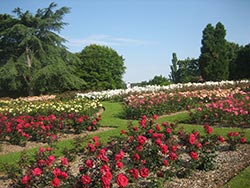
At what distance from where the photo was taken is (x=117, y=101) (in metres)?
17.2

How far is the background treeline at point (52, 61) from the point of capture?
2319 centimetres

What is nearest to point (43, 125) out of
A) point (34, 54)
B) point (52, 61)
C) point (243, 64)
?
point (52, 61)

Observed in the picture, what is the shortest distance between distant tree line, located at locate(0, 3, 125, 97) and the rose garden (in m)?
12.5

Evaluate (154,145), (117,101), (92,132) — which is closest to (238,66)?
(117,101)

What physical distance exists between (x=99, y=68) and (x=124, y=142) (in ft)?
85.0

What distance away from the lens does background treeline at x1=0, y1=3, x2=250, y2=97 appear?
23.2m

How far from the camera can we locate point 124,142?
Answer: 5539 mm

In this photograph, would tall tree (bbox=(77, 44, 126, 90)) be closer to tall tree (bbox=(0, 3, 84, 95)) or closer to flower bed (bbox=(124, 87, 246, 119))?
tall tree (bbox=(0, 3, 84, 95))

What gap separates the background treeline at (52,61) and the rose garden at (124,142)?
12885 mm

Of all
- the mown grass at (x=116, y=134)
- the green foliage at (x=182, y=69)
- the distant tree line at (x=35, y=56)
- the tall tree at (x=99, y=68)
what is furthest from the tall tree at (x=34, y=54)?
the green foliage at (x=182, y=69)

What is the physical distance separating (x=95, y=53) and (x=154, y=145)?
28961 mm

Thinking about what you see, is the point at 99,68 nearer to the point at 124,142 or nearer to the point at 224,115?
the point at 224,115

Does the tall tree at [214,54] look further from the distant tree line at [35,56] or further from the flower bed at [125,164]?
the flower bed at [125,164]

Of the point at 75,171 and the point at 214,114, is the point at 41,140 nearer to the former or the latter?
the point at 75,171
